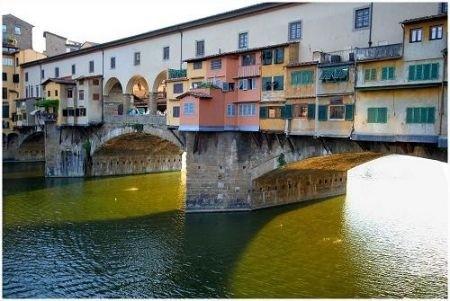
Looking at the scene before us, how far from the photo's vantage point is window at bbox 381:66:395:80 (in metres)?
20.6

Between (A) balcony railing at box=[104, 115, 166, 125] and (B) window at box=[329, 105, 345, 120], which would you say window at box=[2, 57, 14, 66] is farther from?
(B) window at box=[329, 105, 345, 120]

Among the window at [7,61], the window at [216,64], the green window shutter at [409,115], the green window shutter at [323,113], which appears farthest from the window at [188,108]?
the window at [7,61]

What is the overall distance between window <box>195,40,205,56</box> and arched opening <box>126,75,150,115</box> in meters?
9.15

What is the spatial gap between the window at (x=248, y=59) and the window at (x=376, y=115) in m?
9.24

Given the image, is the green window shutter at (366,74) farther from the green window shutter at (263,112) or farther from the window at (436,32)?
the green window shutter at (263,112)

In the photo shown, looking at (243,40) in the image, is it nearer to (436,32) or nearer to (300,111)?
(300,111)

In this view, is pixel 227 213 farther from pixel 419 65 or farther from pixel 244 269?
pixel 419 65

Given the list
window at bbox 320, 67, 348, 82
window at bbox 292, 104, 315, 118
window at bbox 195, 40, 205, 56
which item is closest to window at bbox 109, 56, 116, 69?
window at bbox 195, 40, 205, 56

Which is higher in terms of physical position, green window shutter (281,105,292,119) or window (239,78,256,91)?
window (239,78,256,91)

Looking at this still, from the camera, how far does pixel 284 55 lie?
26.4 meters

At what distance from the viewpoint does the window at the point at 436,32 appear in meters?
18.8

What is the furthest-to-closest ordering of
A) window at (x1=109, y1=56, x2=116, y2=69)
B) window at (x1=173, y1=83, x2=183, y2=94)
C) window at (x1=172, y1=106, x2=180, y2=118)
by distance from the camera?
window at (x1=109, y1=56, x2=116, y2=69)
window at (x1=172, y1=106, x2=180, y2=118)
window at (x1=173, y1=83, x2=183, y2=94)

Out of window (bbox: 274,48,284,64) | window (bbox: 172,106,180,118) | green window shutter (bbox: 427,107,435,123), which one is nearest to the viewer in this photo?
green window shutter (bbox: 427,107,435,123)

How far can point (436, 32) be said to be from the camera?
18.9 m
